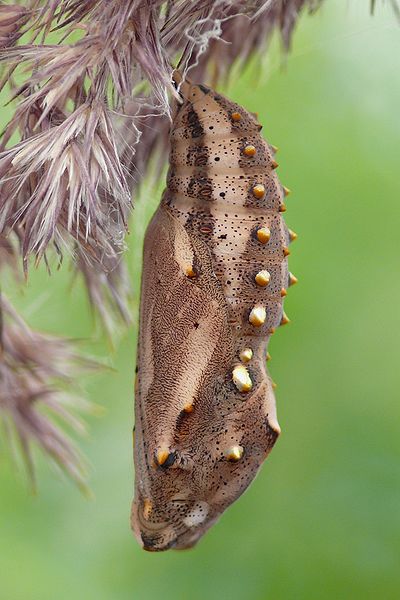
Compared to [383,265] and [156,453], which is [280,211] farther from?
[383,265]

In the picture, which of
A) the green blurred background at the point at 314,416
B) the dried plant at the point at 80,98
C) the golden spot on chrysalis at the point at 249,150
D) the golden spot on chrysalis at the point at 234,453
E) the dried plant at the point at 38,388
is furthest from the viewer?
the green blurred background at the point at 314,416

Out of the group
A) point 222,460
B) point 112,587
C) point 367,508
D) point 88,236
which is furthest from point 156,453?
point 367,508

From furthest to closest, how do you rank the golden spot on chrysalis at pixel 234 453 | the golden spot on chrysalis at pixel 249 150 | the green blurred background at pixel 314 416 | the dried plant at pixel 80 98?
the green blurred background at pixel 314 416 < the golden spot on chrysalis at pixel 234 453 < the golden spot on chrysalis at pixel 249 150 < the dried plant at pixel 80 98

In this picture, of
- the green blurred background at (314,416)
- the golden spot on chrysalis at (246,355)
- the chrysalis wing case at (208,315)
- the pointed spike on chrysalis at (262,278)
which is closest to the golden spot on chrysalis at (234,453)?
the chrysalis wing case at (208,315)

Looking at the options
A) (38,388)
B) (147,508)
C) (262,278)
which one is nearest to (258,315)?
(262,278)

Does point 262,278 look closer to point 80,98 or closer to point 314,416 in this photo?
point 80,98

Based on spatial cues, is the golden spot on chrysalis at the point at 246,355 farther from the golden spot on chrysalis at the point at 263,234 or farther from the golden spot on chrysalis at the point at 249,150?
the golden spot on chrysalis at the point at 249,150

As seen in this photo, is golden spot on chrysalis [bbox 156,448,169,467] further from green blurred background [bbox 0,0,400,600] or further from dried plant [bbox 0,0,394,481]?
green blurred background [bbox 0,0,400,600]
